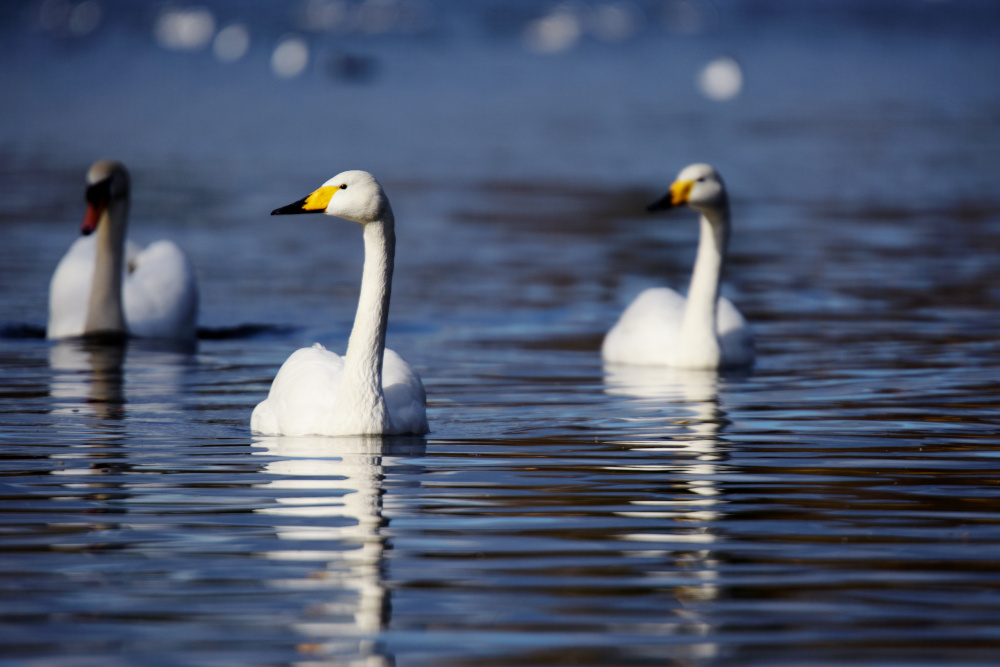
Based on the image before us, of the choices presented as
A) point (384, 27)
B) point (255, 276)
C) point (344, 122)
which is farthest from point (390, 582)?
point (384, 27)

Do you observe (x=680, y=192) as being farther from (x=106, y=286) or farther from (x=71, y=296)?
(x=71, y=296)

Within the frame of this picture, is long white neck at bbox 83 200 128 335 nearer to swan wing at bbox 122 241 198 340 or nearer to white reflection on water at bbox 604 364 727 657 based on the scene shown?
swan wing at bbox 122 241 198 340

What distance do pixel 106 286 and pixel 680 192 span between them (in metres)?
4.33

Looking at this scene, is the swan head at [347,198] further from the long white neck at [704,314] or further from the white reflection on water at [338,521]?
the long white neck at [704,314]

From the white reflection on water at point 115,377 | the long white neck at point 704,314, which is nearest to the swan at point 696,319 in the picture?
the long white neck at point 704,314

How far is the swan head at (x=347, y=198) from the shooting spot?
28.1ft

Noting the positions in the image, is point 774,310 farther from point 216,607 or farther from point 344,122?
point 344,122

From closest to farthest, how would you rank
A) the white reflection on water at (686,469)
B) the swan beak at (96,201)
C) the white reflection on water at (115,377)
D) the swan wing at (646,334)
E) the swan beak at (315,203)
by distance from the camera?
1. the white reflection on water at (686,469)
2. the swan beak at (315,203)
3. the white reflection on water at (115,377)
4. the swan wing at (646,334)
5. the swan beak at (96,201)

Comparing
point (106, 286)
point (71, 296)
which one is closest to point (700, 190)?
point (106, 286)

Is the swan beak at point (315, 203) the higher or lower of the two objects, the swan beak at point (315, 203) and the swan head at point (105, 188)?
the lower

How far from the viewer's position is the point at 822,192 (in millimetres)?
27641

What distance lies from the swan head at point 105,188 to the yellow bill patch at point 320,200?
17.5ft

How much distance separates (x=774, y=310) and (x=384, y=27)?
309 ft

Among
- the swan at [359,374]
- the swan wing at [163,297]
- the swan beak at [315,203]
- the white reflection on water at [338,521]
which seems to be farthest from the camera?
the swan wing at [163,297]
